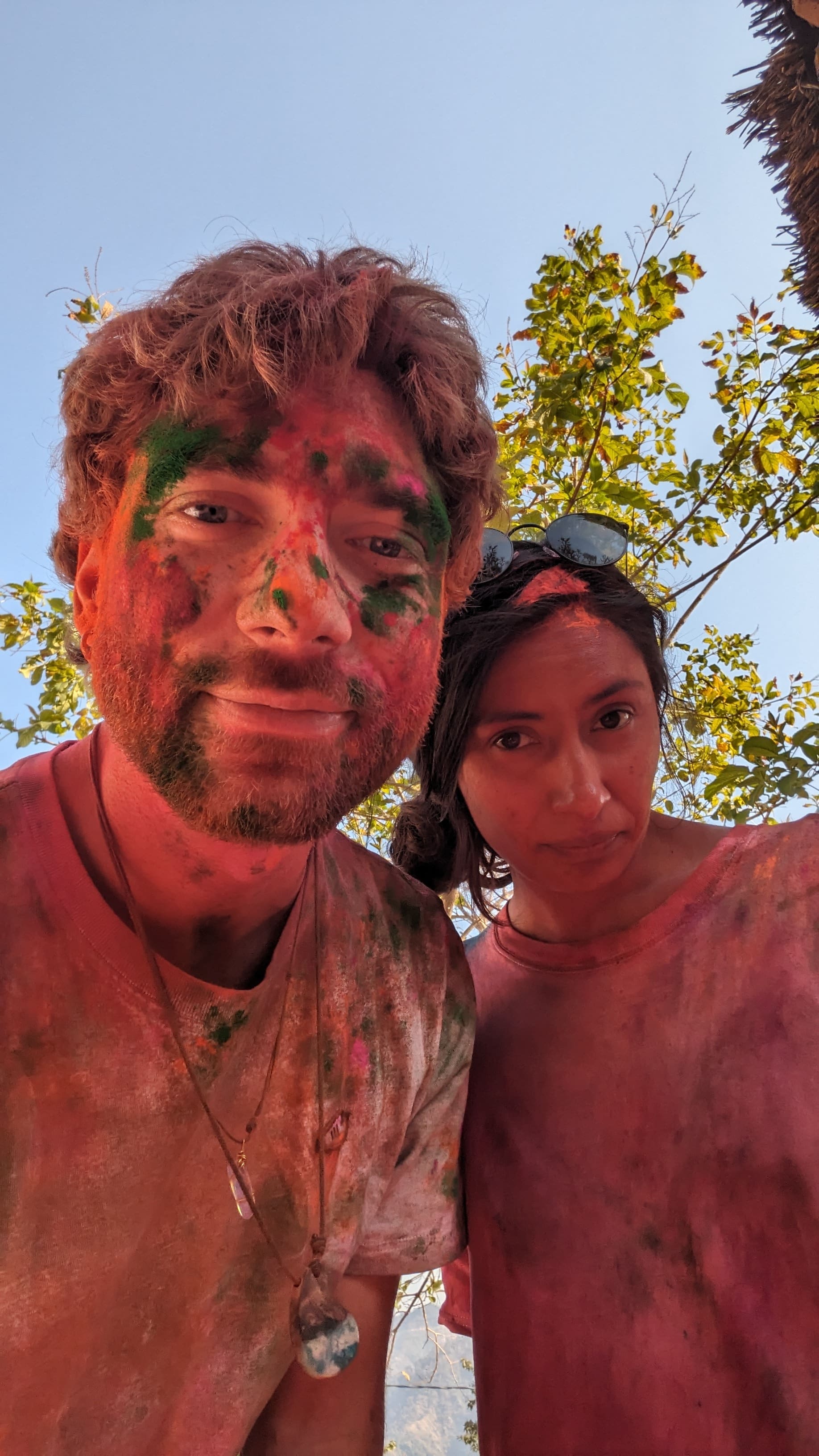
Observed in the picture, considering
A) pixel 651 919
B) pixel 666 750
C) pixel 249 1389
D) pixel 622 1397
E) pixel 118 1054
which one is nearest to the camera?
pixel 118 1054

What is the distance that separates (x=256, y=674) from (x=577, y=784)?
827 mm

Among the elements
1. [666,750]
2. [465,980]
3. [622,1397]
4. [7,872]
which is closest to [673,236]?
[666,750]

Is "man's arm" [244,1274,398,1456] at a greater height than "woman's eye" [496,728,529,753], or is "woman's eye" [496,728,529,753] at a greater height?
"woman's eye" [496,728,529,753]

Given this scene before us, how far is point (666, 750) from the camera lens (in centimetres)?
303

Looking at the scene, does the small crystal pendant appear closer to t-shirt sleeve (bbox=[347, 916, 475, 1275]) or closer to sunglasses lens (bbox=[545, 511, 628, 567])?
t-shirt sleeve (bbox=[347, 916, 475, 1275])

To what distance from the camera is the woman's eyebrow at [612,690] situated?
1820 millimetres

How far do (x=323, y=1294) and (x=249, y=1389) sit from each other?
19 centimetres

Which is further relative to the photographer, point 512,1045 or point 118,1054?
point 512,1045

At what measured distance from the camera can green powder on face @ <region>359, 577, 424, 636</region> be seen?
4.31 feet

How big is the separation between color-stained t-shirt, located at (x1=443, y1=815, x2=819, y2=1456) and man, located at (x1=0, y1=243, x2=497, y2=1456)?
0.29 meters

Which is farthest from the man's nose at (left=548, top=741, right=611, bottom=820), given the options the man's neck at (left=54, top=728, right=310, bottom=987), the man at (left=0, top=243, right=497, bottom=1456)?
the man's neck at (left=54, top=728, right=310, bottom=987)

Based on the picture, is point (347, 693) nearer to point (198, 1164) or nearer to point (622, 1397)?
point (198, 1164)

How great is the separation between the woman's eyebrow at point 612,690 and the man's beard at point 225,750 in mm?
752

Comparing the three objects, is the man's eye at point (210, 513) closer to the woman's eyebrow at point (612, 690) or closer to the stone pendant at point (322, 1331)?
the woman's eyebrow at point (612, 690)
